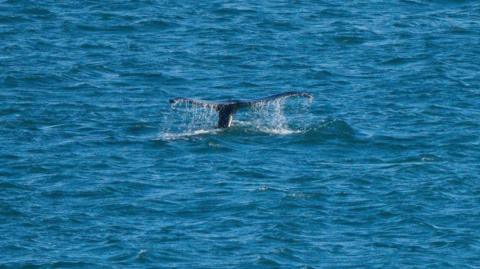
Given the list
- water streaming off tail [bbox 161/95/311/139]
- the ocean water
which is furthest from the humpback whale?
the ocean water

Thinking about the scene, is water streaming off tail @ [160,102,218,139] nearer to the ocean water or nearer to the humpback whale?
the ocean water

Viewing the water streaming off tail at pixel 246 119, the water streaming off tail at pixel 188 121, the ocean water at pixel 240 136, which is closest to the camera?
the ocean water at pixel 240 136

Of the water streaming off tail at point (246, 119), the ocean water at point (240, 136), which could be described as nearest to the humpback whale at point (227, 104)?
the water streaming off tail at point (246, 119)

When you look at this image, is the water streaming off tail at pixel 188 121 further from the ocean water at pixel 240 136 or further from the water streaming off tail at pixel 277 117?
the water streaming off tail at pixel 277 117

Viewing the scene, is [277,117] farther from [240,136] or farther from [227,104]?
[227,104]

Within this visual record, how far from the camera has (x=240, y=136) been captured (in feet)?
179

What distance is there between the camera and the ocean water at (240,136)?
44312mm

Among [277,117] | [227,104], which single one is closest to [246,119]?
[277,117]

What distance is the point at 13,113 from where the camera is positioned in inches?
2266

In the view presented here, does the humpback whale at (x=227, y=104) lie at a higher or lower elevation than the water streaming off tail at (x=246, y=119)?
higher

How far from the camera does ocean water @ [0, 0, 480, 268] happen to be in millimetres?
44312

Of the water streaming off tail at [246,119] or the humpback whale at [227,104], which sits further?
the water streaming off tail at [246,119]

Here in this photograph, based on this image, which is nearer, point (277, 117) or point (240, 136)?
point (240, 136)

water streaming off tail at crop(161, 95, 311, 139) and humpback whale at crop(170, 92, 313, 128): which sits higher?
humpback whale at crop(170, 92, 313, 128)
